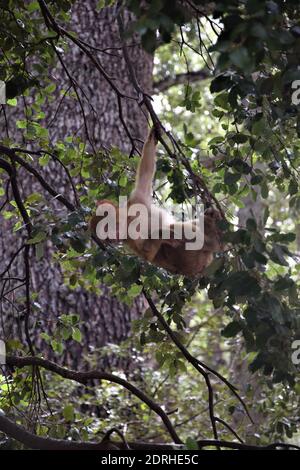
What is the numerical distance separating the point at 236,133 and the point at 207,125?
7724 mm

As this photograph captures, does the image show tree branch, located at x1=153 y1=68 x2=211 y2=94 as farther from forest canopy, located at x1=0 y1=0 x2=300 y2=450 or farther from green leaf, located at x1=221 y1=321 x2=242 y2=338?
green leaf, located at x1=221 y1=321 x2=242 y2=338

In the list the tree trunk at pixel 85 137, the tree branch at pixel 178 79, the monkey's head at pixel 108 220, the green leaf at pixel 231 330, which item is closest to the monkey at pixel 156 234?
the monkey's head at pixel 108 220

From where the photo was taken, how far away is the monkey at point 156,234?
3.80 meters

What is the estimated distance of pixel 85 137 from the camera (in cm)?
631

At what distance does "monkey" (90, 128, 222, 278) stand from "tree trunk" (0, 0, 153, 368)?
2.48m

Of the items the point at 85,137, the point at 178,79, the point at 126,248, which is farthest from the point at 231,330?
the point at 178,79

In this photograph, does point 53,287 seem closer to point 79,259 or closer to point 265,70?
point 79,259

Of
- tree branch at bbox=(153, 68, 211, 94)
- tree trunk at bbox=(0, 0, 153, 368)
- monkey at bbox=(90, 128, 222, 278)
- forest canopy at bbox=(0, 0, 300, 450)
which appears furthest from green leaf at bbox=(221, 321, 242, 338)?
tree branch at bbox=(153, 68, 211, 94)

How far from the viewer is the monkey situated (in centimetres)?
380

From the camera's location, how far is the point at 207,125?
1168 cm

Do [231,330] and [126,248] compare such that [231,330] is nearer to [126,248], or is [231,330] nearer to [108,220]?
[108,220]

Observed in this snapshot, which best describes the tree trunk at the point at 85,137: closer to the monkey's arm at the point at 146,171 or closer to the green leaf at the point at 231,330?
the monkey's arm at the point at 146,171

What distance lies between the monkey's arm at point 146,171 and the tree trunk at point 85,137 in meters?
2.51

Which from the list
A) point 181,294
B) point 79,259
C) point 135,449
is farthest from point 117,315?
point 135,449
